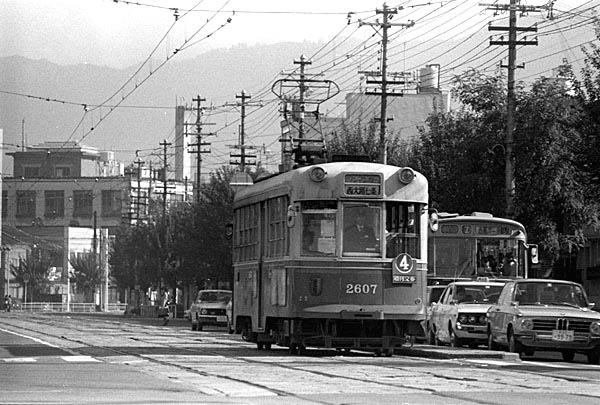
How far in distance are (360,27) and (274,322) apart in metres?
30.4

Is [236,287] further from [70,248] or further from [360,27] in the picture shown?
[70,248]

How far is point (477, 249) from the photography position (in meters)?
35.9

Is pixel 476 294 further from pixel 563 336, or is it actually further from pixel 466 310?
pixel 563 336

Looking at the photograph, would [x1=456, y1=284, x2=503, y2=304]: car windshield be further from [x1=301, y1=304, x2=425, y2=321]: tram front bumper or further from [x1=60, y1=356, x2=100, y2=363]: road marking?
[x1=60, y1=356, x2=100, y2=363]: road marking

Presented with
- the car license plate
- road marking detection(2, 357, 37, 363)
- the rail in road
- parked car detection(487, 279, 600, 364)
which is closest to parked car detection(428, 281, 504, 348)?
parked car detection(487, 279, 600, 364)

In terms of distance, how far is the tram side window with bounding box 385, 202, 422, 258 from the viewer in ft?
83.9

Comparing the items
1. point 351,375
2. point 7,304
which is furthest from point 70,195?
point 351,375

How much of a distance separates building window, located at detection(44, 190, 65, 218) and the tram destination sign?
237 ft

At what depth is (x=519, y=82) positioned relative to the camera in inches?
1827

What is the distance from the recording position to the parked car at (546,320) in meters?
26.4

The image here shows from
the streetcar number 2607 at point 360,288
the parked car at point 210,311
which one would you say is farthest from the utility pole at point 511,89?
the streetcar number 2607 at point 360,288

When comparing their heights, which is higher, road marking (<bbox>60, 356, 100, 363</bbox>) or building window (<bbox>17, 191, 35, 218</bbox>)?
building window (<bbox>17, 191, 35, 218</bbox>)

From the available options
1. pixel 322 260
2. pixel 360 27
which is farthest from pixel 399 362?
pixel 360 27

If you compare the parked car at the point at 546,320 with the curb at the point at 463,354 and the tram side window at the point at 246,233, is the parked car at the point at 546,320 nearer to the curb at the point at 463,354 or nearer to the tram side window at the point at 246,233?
the curb at the point at 463,354
